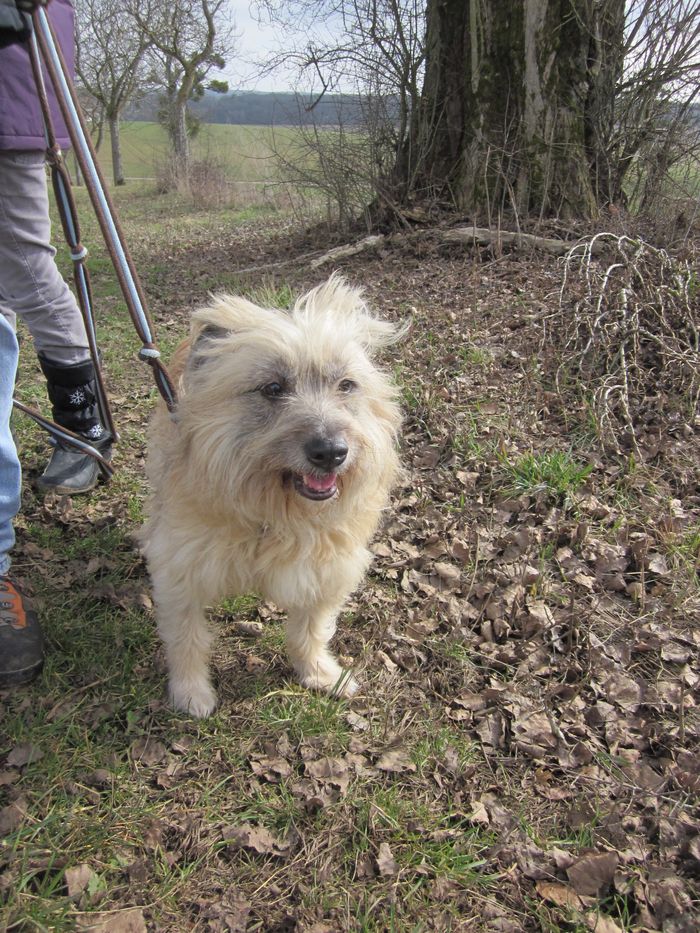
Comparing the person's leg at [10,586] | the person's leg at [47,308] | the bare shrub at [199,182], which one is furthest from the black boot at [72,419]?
the bare shrub at [199,182]

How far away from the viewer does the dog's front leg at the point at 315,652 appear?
253cm

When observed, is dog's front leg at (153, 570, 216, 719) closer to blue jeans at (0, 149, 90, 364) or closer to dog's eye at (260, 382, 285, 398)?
dog's eye at (260, 382, 285, 398)

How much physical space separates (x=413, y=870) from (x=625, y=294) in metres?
3.72

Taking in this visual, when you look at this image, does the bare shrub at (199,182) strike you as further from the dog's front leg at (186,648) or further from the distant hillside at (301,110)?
the dog's front leg at (186,648)

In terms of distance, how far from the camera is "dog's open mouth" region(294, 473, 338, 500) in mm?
2063

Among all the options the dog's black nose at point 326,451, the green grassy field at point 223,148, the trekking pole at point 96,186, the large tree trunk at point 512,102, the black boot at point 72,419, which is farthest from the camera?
the green grassy field at point 223,148

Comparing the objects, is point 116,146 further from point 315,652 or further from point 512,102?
point 315,652

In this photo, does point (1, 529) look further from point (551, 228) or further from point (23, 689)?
point (551, 228)

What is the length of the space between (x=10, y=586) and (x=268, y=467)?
4.33ft

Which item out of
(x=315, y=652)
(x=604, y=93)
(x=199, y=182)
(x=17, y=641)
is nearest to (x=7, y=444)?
(x=17, y=641)

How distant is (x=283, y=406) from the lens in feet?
6.88

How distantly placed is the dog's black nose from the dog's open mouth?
7 cm

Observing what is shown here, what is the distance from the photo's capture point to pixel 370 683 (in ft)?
8.59

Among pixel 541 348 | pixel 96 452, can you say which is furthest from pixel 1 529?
pixel 541 348
